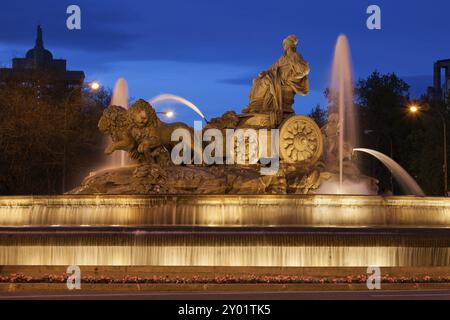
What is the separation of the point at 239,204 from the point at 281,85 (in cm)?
646

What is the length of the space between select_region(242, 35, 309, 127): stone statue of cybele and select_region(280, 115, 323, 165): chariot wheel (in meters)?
0.70

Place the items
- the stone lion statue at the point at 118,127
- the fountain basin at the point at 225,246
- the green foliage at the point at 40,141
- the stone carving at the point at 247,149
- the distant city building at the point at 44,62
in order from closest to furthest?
the fountain basin at the point at 225,246, the stone carving at the point at 247,149, the stone lion statue at the point at 118,127, the green foliage at the point at 40,141, the distant city building at the point at 44,62

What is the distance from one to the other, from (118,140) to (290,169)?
5.45 meters

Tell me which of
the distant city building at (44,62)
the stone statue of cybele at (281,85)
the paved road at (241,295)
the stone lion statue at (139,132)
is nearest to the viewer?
the paved road at (241,295)

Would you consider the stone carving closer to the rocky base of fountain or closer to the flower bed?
the rocky base of fountain

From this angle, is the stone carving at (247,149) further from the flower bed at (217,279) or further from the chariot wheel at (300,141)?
the flower bed at (217,279)

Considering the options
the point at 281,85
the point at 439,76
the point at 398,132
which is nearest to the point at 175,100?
the point at 281,85

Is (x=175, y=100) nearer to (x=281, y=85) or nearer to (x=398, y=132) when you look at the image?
(x=281, y=85)

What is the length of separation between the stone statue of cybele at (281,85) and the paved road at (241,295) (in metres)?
13.7

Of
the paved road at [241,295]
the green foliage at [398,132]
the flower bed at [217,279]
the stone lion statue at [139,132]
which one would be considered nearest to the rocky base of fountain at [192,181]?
the stone lion statue at [139,132]

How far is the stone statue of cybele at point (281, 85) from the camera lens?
35.1 meters

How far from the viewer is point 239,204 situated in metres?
30.0

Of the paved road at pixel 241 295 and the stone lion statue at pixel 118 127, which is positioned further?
the stone lion statue at pixel 118 127
